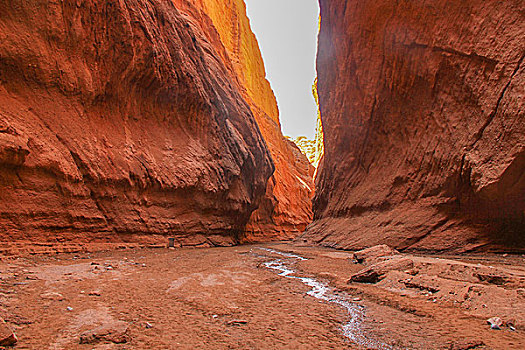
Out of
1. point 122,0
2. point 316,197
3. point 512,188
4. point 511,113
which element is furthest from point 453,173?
point 122,0

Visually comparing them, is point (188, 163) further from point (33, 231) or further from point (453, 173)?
point (453, 173)

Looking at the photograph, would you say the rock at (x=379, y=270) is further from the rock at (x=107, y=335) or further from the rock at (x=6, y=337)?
the rock at (x=6, y=337)

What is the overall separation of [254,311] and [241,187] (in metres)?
12.3

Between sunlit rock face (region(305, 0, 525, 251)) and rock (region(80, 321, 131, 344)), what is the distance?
749 cm

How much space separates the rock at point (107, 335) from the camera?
6.52 ft

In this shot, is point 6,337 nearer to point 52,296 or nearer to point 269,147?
point 52,296

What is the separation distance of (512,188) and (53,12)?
11891mm

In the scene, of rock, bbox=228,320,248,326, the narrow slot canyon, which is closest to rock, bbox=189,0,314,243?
the narrow slot canyon

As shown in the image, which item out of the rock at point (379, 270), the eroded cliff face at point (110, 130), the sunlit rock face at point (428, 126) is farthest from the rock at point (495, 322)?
the eroded cliff face at point (110, 130)

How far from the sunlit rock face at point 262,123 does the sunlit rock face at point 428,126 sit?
775 cm

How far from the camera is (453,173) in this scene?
7.75m

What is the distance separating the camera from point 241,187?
15078mm

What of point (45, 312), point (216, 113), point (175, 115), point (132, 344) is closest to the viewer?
point (132, 344)

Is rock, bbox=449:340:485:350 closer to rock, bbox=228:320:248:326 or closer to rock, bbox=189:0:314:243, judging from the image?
rock, bbox=228:320:248:326
